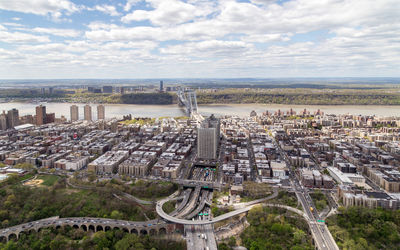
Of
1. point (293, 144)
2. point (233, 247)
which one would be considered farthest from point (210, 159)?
point (233, 247)

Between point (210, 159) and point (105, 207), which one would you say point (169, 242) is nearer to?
point (105, 207)

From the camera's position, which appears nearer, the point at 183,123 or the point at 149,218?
the point at 149,218

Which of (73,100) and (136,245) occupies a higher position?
(73,100)

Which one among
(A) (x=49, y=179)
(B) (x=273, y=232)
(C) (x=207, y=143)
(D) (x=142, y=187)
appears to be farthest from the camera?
(C) (x=207, y=143)

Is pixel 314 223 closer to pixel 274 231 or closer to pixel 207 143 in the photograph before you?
pixel 274 231

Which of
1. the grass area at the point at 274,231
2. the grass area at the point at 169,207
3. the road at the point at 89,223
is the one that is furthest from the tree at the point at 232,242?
the grass area at the point at 169,207

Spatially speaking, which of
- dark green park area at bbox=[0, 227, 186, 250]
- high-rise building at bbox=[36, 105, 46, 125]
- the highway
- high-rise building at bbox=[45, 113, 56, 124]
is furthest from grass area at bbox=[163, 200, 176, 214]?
high-rise building at bbox=[45, 113, 56, 124]

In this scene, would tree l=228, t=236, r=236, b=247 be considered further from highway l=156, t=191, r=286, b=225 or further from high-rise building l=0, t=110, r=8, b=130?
high-rise building l=0, t=110, r=8, b=130

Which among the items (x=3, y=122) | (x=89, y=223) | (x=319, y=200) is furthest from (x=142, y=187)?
(x=3, y=122)
